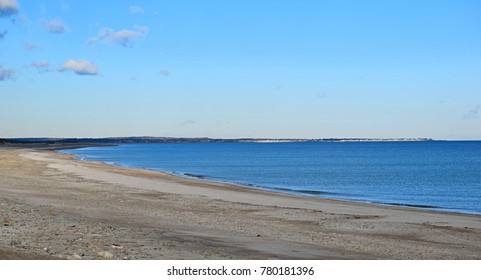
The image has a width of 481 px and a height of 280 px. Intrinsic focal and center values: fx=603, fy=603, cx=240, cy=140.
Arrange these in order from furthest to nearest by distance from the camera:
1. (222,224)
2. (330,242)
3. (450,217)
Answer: (450,217) → (222,224) → (330,242)

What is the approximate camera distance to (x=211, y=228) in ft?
59.2

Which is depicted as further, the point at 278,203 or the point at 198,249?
the point at 278,203

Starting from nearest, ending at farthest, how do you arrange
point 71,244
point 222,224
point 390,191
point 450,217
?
point 71,244 → point 222,224 → point 450,217 → point 390,191

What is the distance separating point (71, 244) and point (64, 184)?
2214cm

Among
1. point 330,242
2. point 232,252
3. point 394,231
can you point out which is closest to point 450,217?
point 394,231

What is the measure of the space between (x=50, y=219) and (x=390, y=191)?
28.5m

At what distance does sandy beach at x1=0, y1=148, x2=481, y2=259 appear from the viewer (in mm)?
12867

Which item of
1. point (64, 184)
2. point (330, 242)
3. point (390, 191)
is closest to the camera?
point (330, 242)

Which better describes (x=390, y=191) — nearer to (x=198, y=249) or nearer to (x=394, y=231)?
(x=394, y=231)

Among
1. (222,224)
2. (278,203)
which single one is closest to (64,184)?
(278,203)

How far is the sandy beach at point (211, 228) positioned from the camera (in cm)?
1287

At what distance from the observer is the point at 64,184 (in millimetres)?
33781

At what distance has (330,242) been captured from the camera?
16.3 metres
